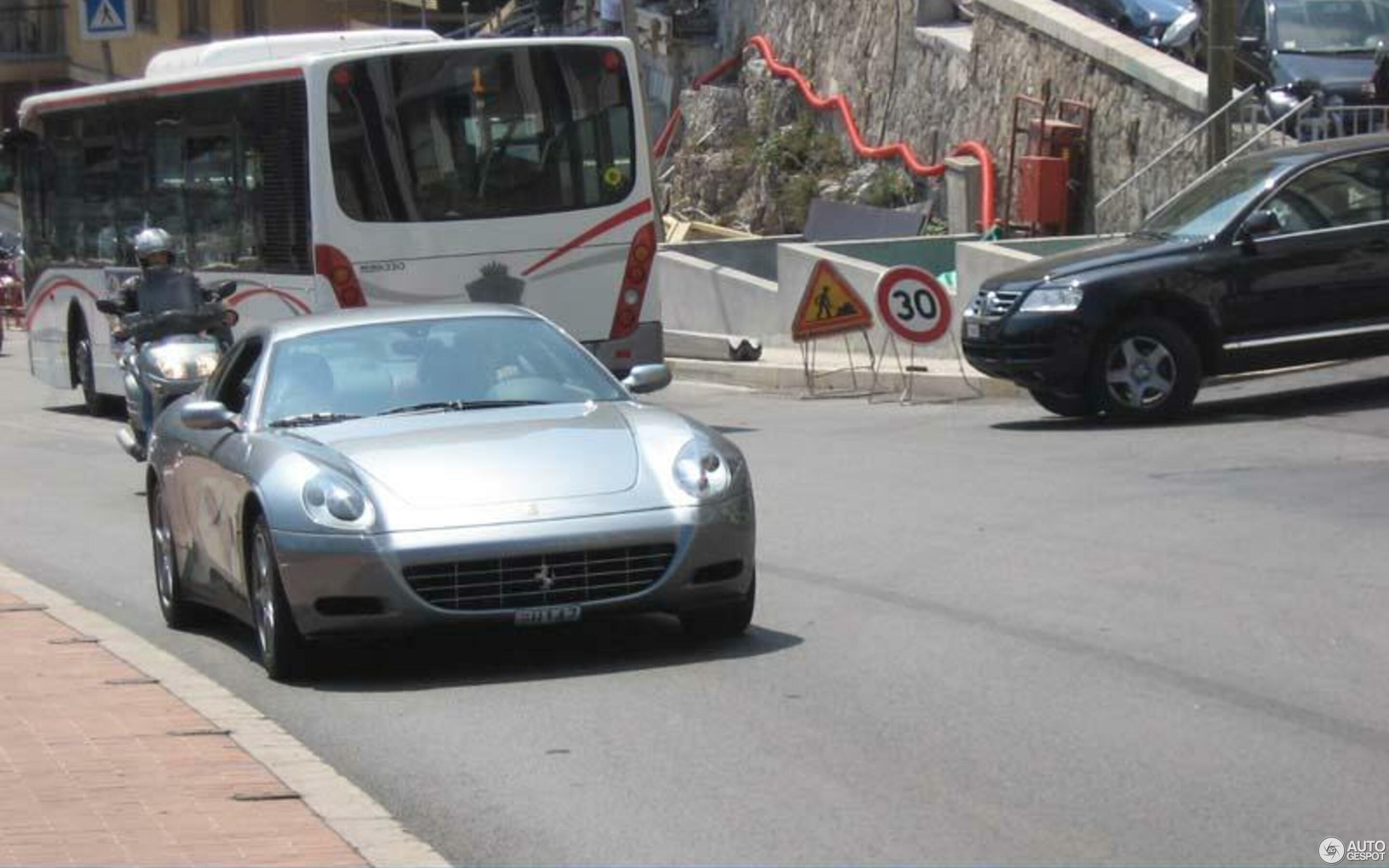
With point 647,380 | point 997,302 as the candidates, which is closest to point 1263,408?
point 997,302

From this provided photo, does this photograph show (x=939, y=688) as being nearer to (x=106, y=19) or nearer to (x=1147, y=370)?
(x=1147, y=370)

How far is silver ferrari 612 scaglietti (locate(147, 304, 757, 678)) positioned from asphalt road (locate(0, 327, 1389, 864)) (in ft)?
1.10

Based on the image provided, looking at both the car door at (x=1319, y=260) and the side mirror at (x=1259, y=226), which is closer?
the side mirror at (x=1259, y=226)

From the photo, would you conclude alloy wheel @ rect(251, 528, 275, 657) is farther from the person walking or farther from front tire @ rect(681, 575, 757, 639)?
the person walking

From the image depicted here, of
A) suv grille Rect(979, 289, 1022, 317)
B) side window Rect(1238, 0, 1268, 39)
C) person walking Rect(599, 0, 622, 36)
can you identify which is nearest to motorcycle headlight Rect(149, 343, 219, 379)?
suv grille Rect(979, 289, 1022, 317)

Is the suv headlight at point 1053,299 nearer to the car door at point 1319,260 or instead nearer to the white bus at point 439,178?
the car door at point 1319,260

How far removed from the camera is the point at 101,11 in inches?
1246

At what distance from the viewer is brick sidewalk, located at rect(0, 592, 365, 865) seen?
6402 millimetres

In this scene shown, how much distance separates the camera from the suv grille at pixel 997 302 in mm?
18328

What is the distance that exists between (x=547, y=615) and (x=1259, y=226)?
33.8 ft

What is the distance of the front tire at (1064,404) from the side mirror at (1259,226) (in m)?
1.70
